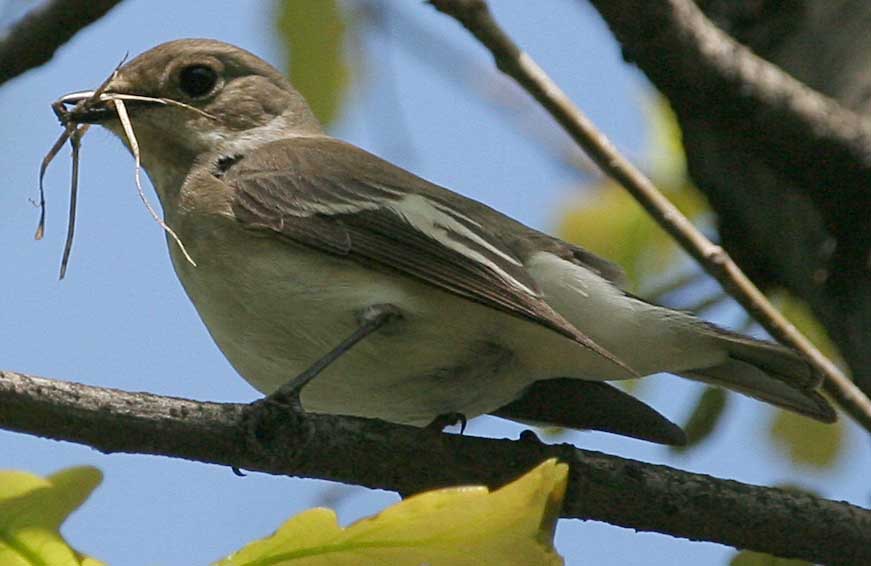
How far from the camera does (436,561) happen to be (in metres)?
2.07

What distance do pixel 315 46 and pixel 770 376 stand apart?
5.43ft

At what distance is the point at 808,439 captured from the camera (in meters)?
4.17

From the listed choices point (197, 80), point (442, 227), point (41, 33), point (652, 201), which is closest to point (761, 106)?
point (652, 201)

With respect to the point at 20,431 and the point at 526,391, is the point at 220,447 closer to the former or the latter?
the point at 20,431

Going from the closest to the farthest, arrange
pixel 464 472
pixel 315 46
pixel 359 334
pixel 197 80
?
pixel 464 472
pixel 315 46
pixel 359 334
pixel 197 80

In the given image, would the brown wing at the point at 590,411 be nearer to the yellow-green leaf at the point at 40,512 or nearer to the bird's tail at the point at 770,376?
the bird's tail at the point at 770,376

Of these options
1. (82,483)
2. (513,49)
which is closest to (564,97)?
(513,49)

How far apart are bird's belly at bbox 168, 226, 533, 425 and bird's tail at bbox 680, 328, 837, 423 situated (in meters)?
0.63

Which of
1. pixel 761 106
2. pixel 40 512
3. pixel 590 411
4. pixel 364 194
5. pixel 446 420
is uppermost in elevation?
pixel 761 106

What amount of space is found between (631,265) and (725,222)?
34 centimetres

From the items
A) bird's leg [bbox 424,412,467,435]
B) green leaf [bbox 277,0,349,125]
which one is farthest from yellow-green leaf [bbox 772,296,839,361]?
green leaf [bbox 277,0,349,125]

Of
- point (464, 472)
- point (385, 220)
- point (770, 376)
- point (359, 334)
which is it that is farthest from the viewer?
point (385, 220)

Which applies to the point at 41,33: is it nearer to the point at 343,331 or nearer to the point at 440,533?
the point at 343,331

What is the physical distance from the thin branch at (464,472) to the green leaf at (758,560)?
24 millimetres
